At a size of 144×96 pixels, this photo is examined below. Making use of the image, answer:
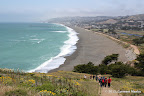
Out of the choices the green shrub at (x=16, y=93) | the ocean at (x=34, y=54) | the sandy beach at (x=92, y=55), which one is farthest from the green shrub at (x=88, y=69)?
the green shrub at (x=16, y=93)

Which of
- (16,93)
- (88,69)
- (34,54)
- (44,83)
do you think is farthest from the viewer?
(34,54)

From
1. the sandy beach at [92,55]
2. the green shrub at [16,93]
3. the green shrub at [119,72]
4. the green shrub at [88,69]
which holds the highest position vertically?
the green shrub at [16,93]

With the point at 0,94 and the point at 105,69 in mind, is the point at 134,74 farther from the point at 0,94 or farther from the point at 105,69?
the point at 0,94

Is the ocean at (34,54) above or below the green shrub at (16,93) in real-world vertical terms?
below

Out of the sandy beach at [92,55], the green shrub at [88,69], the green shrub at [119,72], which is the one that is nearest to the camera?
the green shrub at [119,72]

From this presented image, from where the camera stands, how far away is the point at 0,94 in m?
4.80

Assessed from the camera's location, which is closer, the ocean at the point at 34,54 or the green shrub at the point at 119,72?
the green shrub at the point at 119,72

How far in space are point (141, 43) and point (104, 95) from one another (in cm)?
5386

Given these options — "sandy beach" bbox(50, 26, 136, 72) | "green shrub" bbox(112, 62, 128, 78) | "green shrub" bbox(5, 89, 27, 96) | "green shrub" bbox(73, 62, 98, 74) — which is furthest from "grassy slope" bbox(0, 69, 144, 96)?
"sandy beach" bbox(50, 26, 136, 72)

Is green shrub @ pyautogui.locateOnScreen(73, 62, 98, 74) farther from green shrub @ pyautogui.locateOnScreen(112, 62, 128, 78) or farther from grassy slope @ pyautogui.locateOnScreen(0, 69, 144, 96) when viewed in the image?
grassy slope @ pyautogui.locateOnScreen(0, 69, 144, 96)

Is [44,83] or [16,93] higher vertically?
[16,93]

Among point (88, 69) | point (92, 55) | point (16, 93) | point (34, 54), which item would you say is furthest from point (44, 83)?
point (34, 54)

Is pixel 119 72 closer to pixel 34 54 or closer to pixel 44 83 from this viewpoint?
pixel 44 83

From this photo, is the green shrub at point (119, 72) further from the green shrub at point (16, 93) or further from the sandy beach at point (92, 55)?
the green shrub at point (16, 93)
